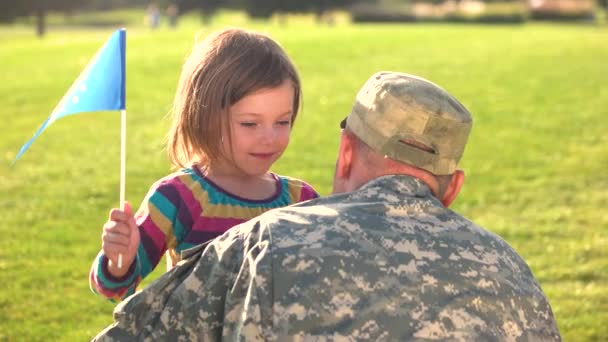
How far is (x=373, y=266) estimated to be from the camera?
10.7ft

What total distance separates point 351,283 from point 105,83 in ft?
5.30

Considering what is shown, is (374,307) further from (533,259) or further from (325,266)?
(533,259)

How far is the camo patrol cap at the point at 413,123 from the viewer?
343 centimetres

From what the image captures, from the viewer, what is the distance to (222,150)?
439cm

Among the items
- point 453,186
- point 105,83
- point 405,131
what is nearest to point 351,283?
point 405,131

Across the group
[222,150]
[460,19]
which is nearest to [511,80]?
[222,150]

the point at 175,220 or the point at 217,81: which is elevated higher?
the point at 217,81

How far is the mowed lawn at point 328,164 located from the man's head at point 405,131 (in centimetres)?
362

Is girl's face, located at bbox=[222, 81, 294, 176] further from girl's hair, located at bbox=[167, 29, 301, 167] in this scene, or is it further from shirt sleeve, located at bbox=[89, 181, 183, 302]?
shirt sleeve, located at bbox=[89, 181, 183, 302]

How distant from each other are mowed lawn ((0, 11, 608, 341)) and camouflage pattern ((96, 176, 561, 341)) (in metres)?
3.52

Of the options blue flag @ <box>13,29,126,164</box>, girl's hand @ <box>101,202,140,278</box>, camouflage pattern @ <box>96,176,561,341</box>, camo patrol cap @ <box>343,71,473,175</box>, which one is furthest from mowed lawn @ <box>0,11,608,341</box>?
camo patrol cap @ <box>343,71,473,175</box>

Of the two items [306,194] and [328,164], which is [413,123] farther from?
[328,164]

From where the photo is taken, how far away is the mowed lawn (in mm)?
7719

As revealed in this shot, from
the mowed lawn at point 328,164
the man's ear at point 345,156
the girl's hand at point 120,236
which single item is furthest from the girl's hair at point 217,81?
the mowed lawn at point 328,164
